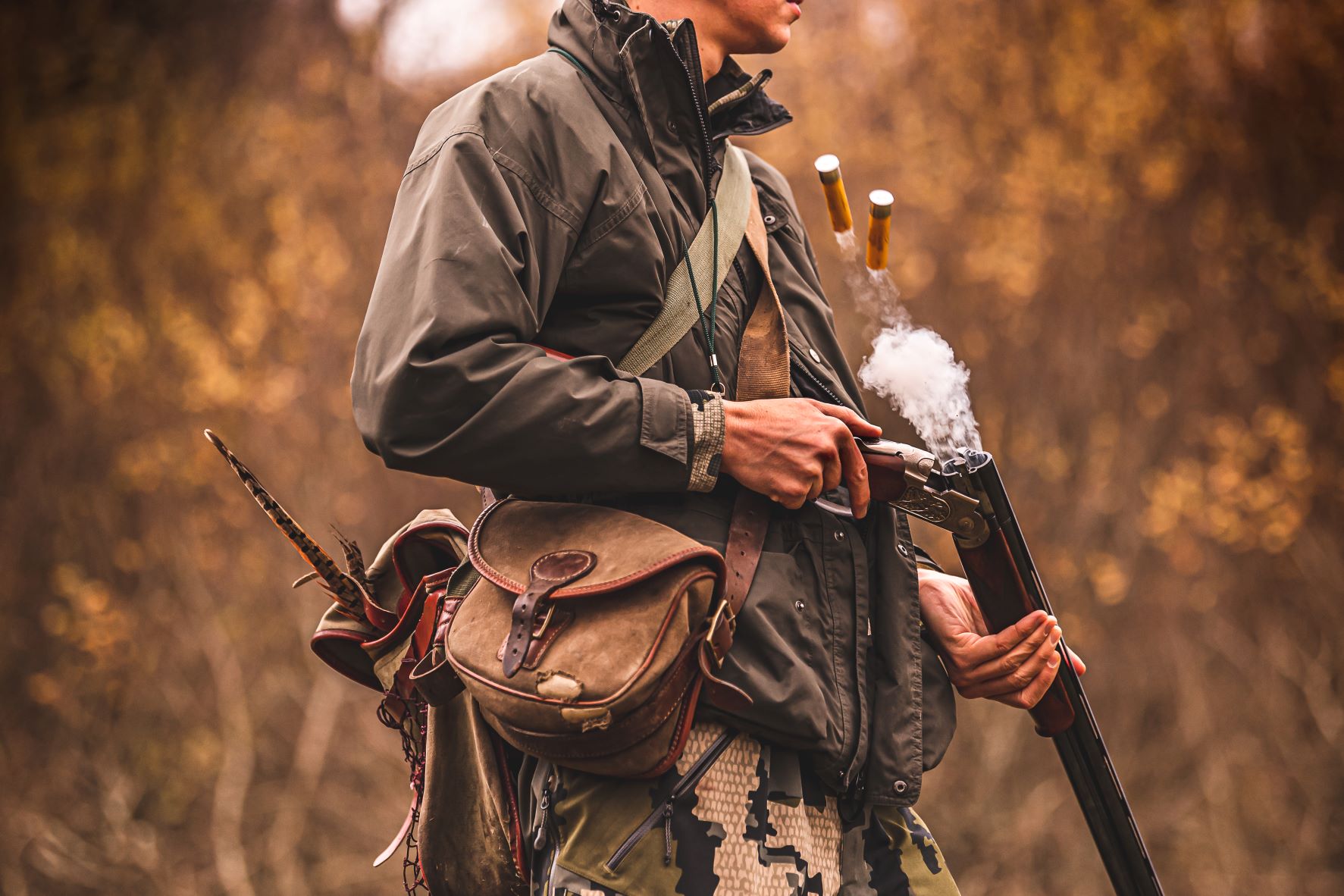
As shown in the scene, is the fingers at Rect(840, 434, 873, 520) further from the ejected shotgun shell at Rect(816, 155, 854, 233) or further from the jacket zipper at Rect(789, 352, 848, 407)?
the ejected shotgun shell at Rect(816, 155, 854, 233)

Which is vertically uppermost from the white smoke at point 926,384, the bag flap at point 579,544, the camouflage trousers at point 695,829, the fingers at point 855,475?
the bag flap at point 579,544

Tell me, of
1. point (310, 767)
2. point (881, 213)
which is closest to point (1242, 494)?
point (310, 767)

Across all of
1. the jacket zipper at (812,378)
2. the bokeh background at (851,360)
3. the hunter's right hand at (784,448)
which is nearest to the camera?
the hunter's right hand at (784,448)

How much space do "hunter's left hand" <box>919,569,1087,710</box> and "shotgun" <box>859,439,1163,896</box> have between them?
0.17 ft

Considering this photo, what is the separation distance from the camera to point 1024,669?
254cm

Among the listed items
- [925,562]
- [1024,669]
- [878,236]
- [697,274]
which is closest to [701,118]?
[697,274]

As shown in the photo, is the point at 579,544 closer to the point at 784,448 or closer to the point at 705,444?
the point at 705,444

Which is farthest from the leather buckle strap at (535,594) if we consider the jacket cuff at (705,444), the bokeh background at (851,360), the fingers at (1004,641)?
the bokeh background at (851,360)

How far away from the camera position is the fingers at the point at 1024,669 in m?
2.54

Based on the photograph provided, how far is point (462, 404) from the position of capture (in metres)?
2.03

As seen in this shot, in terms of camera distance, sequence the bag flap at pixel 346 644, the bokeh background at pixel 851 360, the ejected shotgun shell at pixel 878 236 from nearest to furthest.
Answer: the bag flap at pixel 346 644
the ejected shotgun shell at pixel 878 236
the bokeh background at pixel 851 360

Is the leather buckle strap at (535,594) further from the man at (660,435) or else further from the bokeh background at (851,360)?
the bokeh background at (851,360)

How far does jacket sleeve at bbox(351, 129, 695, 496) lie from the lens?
→ 2033 millimetres

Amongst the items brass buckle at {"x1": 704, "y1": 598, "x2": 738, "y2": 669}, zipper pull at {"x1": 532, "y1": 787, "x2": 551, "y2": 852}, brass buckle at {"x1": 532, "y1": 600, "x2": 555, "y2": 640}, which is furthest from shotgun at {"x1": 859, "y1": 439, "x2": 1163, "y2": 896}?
zipper pull at {"x1": 532, "y1": 787, "x2": 551, "y2": 852}
